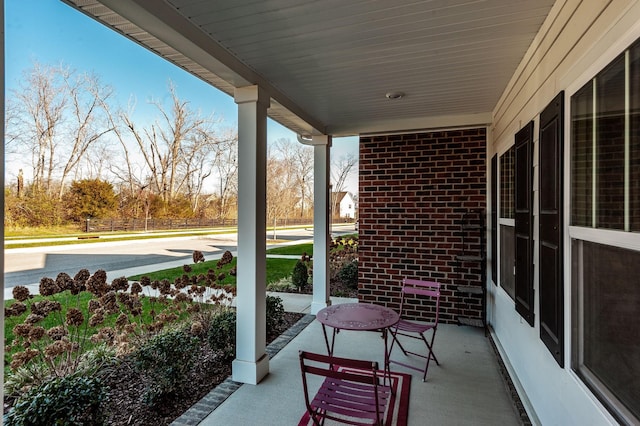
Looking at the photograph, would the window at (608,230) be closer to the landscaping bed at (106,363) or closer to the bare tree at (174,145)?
the landscaping bed at (106,363)

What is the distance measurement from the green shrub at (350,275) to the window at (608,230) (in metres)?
4.79

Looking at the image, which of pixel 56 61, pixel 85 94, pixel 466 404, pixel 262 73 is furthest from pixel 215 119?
pixel 466 404

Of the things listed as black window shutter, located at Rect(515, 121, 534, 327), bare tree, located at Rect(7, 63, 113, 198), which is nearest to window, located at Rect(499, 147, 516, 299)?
black window shutter, located at Rect(515, 121, 534, 327)

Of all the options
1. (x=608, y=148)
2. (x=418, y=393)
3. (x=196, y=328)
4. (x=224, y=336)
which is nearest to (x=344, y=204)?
(x=196, y=328)

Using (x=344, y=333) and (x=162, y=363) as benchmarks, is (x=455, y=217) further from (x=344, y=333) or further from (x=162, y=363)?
(x=162, y=363)

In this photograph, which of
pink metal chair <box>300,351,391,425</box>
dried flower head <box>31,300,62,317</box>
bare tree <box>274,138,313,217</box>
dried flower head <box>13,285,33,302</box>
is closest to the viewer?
pink metal chair <box>300,351,391,425</box>

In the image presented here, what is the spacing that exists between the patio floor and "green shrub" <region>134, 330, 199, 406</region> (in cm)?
27

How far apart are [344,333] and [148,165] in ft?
39.0

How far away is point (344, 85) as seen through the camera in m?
3.16

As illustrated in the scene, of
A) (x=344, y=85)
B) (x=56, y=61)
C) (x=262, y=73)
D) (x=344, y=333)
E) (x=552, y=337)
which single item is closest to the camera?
(x=552, y=337)

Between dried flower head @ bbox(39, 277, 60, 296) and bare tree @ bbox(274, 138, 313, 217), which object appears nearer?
dried flower head @ bbox(39, 277, 60, 296)

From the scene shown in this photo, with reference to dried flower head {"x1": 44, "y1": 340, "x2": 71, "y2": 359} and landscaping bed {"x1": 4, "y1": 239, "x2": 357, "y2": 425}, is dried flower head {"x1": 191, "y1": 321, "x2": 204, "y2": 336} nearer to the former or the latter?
landscaping bed {"x1": 4, "y1": 239, "x2": 357, "y2": 425}

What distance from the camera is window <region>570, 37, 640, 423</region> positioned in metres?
1.18

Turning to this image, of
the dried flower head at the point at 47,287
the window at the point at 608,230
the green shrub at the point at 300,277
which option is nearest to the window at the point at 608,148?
the window at the point at 608,230
